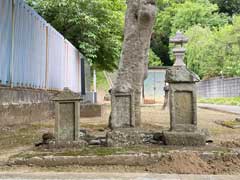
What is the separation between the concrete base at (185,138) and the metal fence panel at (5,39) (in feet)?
14.5

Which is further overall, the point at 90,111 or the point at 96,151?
the point at 90,111

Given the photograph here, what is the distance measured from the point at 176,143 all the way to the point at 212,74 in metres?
30.1

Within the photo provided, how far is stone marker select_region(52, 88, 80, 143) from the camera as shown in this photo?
19.5 ft

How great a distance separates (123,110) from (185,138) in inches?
49.6

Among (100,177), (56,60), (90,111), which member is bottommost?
(100,177)

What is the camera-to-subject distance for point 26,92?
33.4 feet

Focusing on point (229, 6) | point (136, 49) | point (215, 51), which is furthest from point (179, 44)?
point (229, 6)

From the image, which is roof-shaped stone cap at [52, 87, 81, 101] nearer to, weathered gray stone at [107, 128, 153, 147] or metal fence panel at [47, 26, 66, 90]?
weathered gray stone at [107, 128, 153, 147]

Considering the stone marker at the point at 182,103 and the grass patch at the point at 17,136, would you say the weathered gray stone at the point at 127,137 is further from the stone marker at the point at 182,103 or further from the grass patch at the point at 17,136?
the grass patch at the point at 17,136

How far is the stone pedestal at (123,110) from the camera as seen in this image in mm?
6465

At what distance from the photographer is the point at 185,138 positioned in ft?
19.4

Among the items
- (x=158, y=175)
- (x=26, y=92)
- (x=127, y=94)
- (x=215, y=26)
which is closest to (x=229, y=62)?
(x=215, y=26)

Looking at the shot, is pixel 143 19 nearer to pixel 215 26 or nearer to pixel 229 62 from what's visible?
pixel 229 62

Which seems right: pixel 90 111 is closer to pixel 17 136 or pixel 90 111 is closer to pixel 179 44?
pixel 179 44
